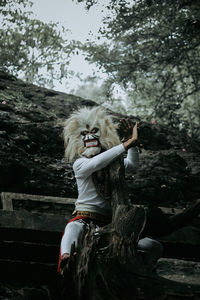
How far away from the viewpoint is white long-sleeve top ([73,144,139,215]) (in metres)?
3.46

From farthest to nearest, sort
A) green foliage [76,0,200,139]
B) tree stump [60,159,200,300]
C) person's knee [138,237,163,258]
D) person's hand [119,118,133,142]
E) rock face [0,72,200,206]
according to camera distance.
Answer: green foliage [76,0,200,139] → rock face [0,72,200,206] → person's hand [119,118,133,142] → person's knee [138,237,163,258] → tree stump [60,159,200,300]

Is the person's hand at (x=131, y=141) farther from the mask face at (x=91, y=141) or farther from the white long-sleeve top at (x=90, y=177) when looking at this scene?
the mask face at (x=91, y=141)

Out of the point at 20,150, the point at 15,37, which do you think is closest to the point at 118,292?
the point at 20,150

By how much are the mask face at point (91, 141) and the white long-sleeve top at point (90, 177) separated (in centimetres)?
10

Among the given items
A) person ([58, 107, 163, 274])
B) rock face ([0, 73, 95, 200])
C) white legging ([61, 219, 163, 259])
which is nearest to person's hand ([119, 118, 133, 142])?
person ([58, 107, 163, 274])

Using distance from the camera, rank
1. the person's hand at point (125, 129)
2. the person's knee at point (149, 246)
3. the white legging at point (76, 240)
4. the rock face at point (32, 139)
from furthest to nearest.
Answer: the rock face at point (32, 139) → the person's hand at point (125, 129) → the person's knee at point (149, 246) → the white legging at point (76, 240)

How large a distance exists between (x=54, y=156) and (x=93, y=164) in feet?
12.1

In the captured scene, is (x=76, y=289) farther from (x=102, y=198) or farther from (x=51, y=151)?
(x=51, y=151)

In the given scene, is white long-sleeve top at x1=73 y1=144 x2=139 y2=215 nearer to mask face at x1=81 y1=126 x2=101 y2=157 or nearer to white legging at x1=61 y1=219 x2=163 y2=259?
mask face at x1=81 y1=126 x2=101 y2=157

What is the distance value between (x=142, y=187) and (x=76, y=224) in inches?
142

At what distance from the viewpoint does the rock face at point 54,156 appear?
6.24 metres

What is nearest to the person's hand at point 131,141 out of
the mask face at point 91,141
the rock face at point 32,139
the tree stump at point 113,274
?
the mask face at point 91,141

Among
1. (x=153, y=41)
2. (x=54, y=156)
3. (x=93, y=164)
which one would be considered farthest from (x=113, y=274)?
(x=153, y=41)

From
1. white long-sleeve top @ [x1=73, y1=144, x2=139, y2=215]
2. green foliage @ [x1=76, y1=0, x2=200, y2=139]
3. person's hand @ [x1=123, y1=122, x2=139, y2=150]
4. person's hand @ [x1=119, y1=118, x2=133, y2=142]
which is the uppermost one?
green foliage @ [x1=76, y1=0, x2=200, y2=139]
